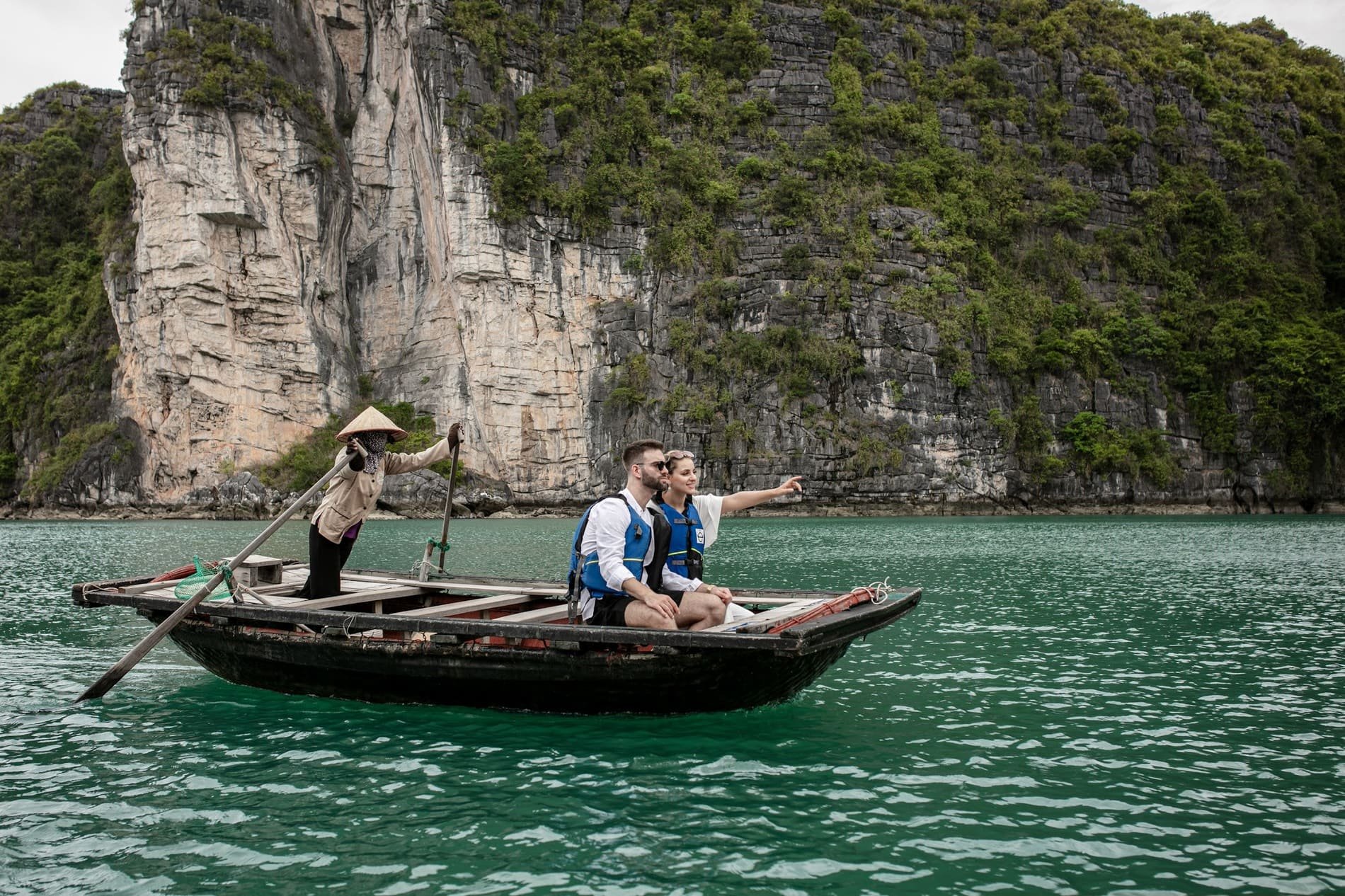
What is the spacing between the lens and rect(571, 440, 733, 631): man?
661cm

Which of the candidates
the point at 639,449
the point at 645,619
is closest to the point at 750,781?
the point at 645,619

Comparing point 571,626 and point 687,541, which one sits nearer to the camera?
point 571,626

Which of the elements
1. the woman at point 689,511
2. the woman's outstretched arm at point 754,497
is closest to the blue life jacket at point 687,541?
the woman at point 689,511

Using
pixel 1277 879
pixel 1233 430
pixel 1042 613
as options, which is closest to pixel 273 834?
pixel 1277 879

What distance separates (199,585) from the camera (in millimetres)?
8820

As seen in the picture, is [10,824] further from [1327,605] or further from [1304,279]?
[1304,279]

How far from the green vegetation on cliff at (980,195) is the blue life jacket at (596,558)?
44291mm

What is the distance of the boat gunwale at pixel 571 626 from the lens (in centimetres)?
629

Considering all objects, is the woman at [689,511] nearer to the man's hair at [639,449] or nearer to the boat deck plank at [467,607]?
the man's hair at [639,449]

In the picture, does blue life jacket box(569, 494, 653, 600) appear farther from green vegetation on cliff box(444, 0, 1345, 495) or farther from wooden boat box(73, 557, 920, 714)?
green vegetation on cliff box(444, 0, 1345, 495)

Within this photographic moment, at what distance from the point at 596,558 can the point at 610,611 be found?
410mm

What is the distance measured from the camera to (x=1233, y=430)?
53.3 meters

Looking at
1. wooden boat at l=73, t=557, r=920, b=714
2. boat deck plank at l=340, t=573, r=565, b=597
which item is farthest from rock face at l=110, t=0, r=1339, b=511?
wooden boat at l=73, t=557, r=920, b=714

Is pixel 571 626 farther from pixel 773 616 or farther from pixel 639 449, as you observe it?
pixel 773 616
